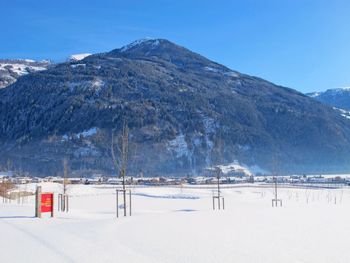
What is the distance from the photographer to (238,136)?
532 ft

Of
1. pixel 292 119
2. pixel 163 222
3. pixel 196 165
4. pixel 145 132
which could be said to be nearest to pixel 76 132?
pixel 145 132

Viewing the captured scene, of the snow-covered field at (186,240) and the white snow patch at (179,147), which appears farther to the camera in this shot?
the white snow patch at (179,147)

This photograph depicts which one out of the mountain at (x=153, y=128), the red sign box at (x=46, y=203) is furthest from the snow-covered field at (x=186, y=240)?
the mountain at (x=153, y=128)

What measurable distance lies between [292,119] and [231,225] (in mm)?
178982

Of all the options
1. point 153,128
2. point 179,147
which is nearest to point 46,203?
point 179,147

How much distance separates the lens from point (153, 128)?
152 m

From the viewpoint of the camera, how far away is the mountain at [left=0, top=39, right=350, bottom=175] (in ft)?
455

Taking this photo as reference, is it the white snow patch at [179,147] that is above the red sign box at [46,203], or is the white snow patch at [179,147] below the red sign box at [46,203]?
above

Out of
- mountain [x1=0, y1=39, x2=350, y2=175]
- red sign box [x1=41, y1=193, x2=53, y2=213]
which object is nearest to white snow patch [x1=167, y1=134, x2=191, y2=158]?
mountain [x1=0, y1=39, x2=350, y2=175]

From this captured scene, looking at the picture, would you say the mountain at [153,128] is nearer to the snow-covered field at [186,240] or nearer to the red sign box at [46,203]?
the red sign box at [46,203]

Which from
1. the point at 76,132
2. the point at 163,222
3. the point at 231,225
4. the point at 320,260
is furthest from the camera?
the point at 76,132

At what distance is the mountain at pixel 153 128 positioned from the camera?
139 meters

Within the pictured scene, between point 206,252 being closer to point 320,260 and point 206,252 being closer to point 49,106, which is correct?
point 320,260

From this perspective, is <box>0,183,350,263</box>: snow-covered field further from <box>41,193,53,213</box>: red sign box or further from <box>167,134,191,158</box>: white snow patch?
<box>167,134,191,158</box>: white snow patch
